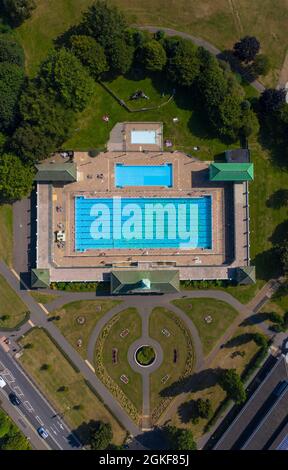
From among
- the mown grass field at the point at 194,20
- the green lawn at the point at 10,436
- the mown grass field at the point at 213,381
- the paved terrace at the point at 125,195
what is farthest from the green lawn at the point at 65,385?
the mown grass field at the point at 194,20

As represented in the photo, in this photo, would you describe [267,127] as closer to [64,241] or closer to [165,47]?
[165,47]

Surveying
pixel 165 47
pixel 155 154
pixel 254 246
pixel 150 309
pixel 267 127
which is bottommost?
pixel 150 309

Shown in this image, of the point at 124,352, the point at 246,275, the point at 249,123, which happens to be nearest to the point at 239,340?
the point at 246,275

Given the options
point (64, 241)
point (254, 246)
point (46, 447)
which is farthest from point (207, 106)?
point (46, 447)

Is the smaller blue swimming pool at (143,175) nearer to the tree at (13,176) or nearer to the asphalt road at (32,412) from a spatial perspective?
the tree at (13,176)

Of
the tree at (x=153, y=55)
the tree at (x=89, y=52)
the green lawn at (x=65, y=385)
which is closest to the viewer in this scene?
the tree at (x=89, y=52)
